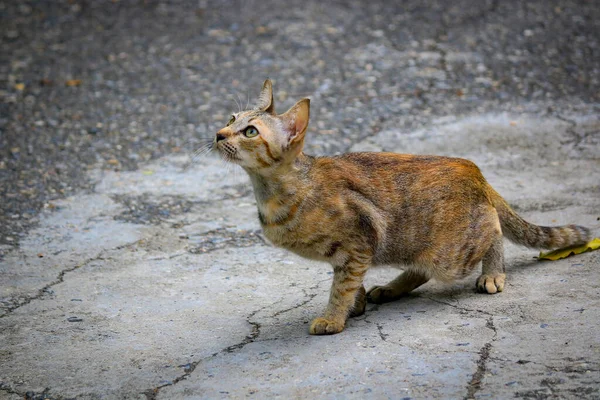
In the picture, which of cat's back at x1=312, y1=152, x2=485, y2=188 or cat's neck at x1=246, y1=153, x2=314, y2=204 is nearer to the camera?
cat's neck at x1=246, y1=153, x2=314, y2=204

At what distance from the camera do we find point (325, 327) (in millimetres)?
3998

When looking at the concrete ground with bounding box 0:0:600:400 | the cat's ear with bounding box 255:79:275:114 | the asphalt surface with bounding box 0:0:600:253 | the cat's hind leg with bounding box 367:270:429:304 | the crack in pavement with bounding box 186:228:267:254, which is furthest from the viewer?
the asphalt surface with bounding box 0:0:600:253

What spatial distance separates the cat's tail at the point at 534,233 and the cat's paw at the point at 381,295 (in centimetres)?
76

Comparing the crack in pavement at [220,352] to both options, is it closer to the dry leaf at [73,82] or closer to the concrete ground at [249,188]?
the concrete ground at [249,188]

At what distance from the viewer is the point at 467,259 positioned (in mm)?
4312

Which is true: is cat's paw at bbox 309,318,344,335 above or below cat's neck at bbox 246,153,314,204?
below

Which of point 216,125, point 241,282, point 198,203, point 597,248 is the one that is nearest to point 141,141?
point 216,125

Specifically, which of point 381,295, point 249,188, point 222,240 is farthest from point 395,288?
point 249,188

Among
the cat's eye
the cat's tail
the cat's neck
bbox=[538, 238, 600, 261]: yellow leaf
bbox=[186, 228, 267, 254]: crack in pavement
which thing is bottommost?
bbox=[186, 228, 267, 254]: crack in pavement

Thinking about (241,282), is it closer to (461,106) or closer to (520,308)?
(520,308)

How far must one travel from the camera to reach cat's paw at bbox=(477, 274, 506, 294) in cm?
431

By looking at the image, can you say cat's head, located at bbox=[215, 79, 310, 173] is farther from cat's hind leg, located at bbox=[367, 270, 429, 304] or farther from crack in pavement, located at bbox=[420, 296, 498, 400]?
crack in pavement, located at bbox=[420, 296, 498, 400]

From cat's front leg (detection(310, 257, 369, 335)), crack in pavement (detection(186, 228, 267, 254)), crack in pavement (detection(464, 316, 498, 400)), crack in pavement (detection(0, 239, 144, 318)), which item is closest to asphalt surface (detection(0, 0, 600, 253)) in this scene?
crack in pavement (detection(0, 239, 144, 318))

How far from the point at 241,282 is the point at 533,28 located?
18.4ft
